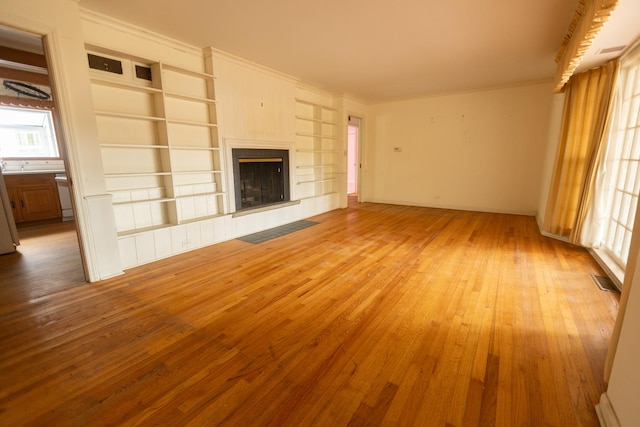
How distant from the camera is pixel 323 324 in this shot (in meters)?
2.00

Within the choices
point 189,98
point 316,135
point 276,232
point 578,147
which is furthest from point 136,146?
point 578,147

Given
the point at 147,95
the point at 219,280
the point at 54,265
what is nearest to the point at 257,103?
the point at 147,95

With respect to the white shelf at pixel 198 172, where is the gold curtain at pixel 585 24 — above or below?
above

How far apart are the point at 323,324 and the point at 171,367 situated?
3.22 ft

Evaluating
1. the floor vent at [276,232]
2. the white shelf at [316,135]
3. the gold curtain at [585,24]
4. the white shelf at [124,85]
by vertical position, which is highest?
the gold curtain at [585,24]

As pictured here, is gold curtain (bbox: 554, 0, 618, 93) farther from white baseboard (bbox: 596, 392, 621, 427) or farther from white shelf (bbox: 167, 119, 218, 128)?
white shelf (bbox: 167, 119, 218, 128)

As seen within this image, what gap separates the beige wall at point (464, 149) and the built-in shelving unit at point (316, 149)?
4.31 ft

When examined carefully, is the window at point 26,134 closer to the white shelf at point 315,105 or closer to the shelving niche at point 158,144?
the shelving niche at point 158,144

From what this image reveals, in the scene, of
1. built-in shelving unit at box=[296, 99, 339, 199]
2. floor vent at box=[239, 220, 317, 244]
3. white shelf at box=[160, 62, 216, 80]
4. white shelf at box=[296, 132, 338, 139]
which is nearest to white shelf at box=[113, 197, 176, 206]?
floor vent at box=[239, 220, 317, 244]

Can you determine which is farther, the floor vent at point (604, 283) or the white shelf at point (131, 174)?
the white shelf at point (131, 174)

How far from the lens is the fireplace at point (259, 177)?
4230 mm

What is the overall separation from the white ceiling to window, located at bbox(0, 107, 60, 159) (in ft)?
14.2

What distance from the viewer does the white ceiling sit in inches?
101

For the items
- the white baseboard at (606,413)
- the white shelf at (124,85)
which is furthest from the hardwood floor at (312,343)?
the white shelf at (124,85)
